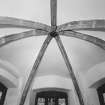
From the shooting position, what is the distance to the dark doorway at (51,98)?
20.3ft

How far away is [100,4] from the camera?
4242 mm

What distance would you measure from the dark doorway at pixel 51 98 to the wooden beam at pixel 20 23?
2.96m

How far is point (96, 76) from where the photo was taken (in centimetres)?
568

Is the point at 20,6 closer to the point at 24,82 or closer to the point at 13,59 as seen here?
the point at 13,59

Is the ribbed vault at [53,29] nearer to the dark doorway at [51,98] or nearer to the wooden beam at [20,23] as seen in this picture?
the wooden beam at [20,23]

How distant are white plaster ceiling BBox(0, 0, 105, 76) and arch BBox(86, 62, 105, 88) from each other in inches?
6.7

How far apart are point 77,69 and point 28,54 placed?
204cm

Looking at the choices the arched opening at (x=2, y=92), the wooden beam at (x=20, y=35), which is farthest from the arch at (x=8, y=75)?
the wooden beam at (x=20, y=35)

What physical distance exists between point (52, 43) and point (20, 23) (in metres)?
1.40

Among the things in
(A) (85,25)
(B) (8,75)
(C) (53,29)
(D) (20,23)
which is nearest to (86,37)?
(A) (85,25)

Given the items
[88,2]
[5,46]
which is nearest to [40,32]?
[5,46]

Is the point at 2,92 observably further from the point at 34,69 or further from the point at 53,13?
the point at 53,13

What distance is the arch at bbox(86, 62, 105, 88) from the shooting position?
551 cm

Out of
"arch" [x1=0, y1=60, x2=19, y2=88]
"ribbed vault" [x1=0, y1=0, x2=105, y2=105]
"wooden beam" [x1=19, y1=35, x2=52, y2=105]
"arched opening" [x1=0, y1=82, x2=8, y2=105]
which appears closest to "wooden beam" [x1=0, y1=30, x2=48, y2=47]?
"ribbed vault" [x1=0, y1=0, x2=105, y2=105]
